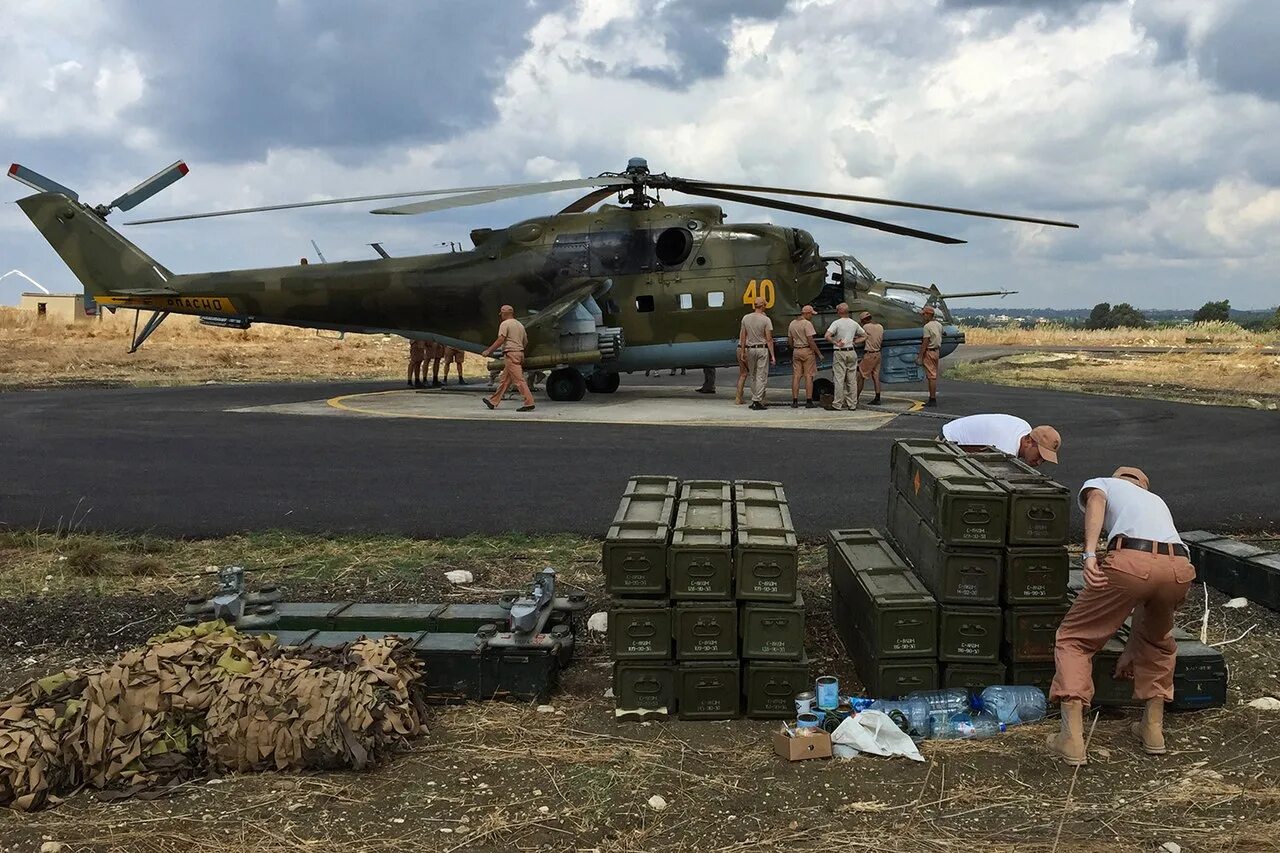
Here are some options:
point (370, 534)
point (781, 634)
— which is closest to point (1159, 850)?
point (781, 634)

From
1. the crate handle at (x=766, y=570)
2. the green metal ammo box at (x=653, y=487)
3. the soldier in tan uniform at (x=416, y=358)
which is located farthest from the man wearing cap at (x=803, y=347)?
the crate handle at (x=766, y=570)

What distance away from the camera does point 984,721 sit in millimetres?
5133

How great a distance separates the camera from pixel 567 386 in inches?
734

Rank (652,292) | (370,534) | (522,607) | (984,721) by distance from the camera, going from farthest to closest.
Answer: (652,292) < (370,534) < (522,607) < (984,721)

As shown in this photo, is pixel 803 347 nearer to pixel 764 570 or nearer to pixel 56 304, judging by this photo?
pixel 764 570

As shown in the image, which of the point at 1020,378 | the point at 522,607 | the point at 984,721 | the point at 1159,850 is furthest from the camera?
the point at 1020,378

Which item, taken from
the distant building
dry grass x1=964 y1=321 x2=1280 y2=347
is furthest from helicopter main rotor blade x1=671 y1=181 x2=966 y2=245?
the distant building

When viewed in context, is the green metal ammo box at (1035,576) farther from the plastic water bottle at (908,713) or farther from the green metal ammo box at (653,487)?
the green metal ammo box at (653,487)

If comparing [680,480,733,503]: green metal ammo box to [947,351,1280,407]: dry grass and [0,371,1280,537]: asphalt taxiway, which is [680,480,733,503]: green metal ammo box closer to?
[0,371,1280,537]: asphalt taxiway

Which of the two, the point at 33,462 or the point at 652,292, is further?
the point at 652,292

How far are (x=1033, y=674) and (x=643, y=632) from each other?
216 centimetres

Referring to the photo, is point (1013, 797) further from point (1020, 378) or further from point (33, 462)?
point (1020, 378)

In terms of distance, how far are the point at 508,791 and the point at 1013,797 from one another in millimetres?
2285

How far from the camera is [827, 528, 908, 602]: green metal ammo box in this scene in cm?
606
